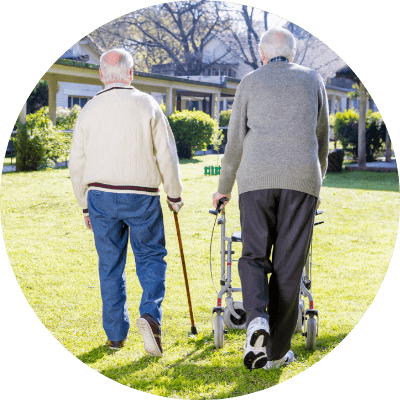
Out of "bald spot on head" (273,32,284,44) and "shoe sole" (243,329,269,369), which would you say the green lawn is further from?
"bald spot on head" (273,32,284,44)

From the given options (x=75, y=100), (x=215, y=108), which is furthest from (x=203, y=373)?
(x=75, y=100)

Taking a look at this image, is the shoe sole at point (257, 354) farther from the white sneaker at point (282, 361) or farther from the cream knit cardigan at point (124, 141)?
the cream knit cardigan at point (124, 141)

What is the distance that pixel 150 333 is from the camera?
11.1ft

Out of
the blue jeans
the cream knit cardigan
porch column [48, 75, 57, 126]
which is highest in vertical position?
porch column [48, 75, 57, 126]

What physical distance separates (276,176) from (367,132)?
14.9m

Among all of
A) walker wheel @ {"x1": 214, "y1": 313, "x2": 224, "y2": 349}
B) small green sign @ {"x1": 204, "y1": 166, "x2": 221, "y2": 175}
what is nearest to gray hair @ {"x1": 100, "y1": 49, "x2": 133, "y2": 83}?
walker wheel @ {"x1": 214, "y1": 313, "x2": 224, "y2": 349}

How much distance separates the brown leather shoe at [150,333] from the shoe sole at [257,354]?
73 cm

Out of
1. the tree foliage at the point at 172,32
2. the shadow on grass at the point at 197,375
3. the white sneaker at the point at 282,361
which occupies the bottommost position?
the shadow on grass at the point at 197,375

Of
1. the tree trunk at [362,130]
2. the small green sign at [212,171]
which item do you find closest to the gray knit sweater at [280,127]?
the small green sign at [212,171]

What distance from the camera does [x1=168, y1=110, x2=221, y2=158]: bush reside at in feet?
64.3

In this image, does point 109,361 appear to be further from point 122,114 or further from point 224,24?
point 224,24

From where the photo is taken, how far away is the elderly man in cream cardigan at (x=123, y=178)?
339 centimetres

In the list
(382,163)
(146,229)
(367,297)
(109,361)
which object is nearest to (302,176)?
(146,229)

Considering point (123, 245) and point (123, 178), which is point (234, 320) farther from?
point (123, 178)
